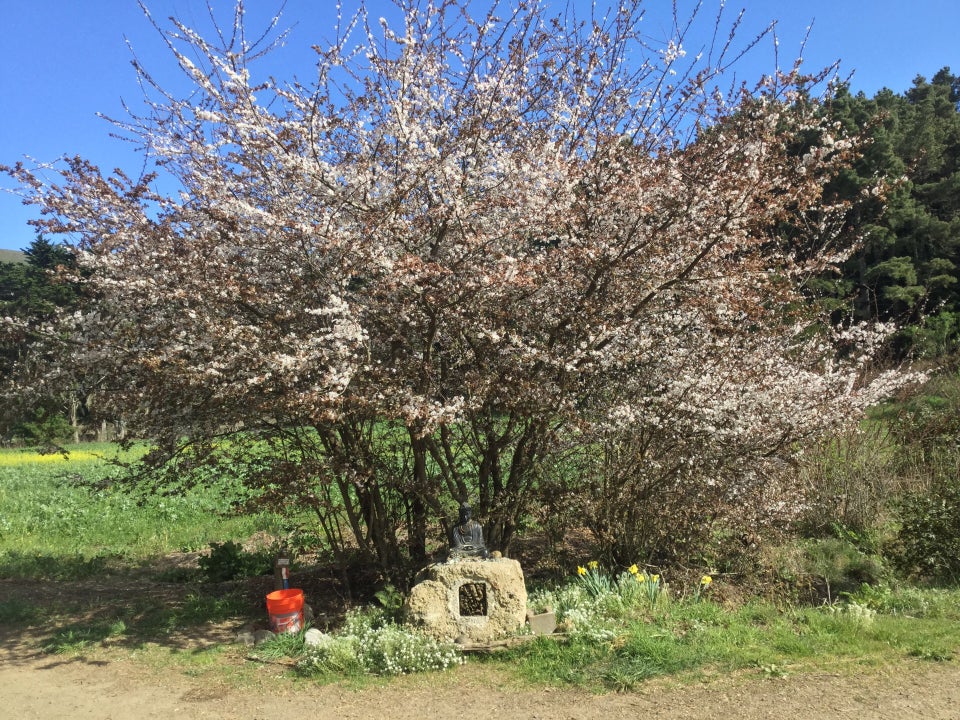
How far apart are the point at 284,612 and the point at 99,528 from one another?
267 inches

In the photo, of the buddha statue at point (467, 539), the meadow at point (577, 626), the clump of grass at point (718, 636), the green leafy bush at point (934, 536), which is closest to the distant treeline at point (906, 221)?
the green leafy bush at point (934, 536)

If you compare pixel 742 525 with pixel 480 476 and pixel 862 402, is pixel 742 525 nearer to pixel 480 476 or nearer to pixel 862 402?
pixel 862 402

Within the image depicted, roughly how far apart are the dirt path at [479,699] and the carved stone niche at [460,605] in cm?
32

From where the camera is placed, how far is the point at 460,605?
5090mm

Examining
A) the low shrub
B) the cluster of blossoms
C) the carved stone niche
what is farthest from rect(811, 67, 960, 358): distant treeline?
the low shrub

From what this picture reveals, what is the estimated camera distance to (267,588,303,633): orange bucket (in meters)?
5.37

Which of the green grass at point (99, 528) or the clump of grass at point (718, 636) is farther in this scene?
the green grass at point (99, 528)

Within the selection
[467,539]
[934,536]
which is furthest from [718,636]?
[934,536]

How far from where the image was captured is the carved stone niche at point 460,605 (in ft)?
16.0

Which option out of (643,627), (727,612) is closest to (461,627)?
(643,627)

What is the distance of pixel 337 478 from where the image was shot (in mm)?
5848

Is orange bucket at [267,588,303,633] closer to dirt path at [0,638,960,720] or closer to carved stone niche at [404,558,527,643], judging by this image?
dirt path at [0,638,960,720]

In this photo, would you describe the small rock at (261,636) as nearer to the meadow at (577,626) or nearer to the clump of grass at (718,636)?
the meadow at (577,626)

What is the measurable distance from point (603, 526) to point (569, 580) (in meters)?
0.57
